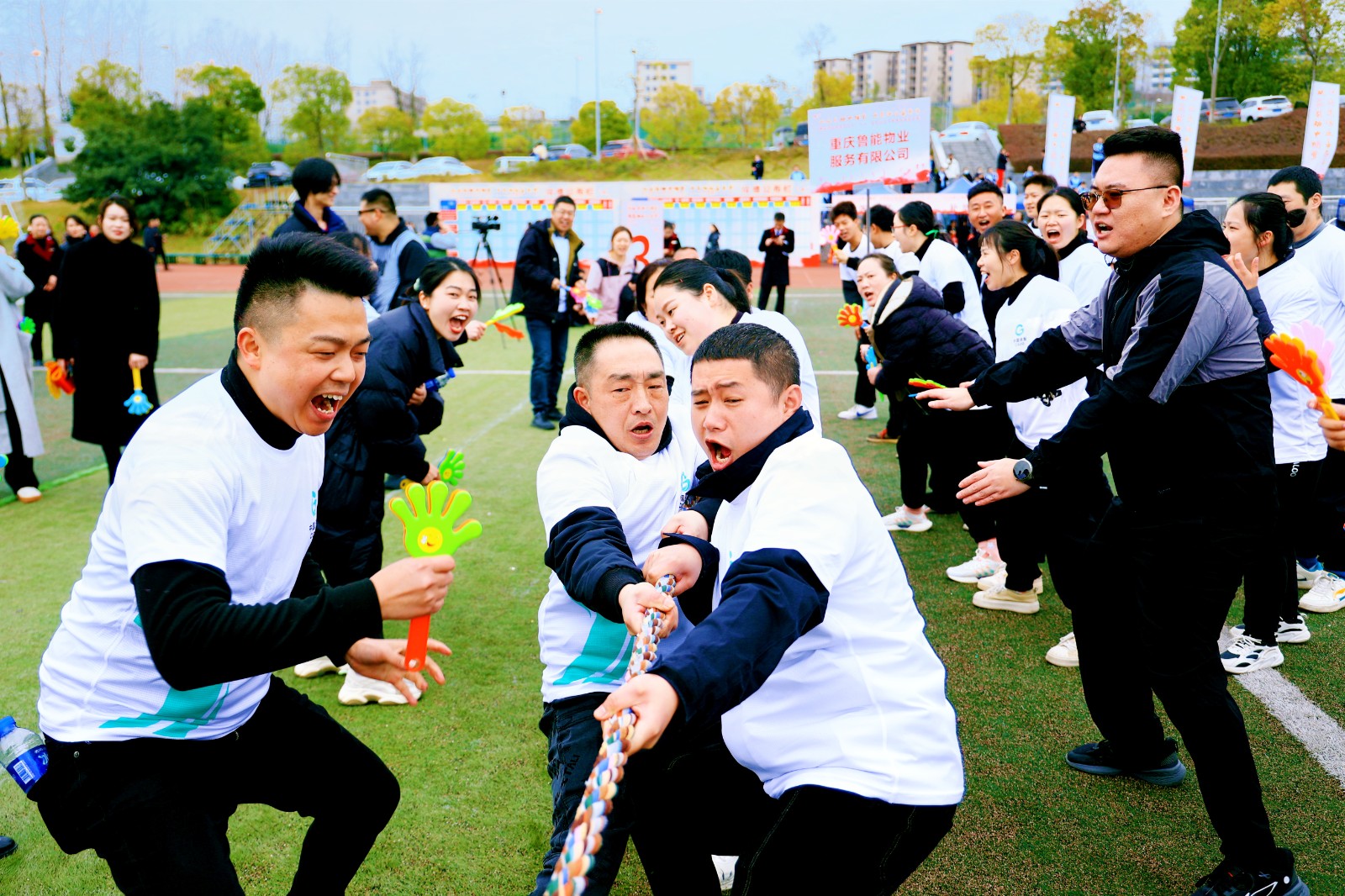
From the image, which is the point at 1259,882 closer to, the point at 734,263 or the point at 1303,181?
the point at 1303,181

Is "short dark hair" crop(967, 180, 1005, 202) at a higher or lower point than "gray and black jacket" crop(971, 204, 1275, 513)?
higher

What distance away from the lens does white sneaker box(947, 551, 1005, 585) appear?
18.3ft

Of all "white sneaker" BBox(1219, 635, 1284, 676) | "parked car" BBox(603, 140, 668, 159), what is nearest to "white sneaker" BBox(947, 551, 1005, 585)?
"white sneaker" BBox(1219, 635, 1284, 676)

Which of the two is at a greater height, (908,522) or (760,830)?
(760,830)

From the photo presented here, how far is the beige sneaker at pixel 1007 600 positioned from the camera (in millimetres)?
5141

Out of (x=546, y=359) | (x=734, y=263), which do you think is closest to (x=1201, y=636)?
(x=734, y=263)

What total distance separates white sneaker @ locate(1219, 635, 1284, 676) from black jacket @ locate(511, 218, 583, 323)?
682cm

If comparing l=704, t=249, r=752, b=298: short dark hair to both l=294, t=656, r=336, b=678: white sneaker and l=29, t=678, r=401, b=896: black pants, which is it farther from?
l=29, t=678, r=401, b=896: black pants

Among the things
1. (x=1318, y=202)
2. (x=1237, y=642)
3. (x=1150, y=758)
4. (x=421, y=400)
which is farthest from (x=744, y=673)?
(x=1318, y=202)

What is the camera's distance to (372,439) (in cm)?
423

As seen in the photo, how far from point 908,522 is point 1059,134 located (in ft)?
39.3

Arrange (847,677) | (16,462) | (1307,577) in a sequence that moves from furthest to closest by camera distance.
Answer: (16,462), (1307,577), (847,677)

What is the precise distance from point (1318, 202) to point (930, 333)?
2.20 meters

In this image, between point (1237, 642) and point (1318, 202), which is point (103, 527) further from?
point (1318, 202)
